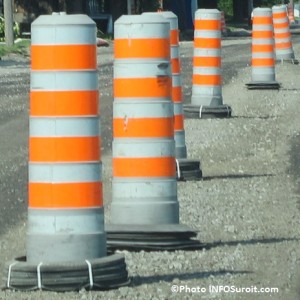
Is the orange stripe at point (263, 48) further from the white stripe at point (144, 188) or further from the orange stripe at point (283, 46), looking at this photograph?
the white stripe at point (144, 188)

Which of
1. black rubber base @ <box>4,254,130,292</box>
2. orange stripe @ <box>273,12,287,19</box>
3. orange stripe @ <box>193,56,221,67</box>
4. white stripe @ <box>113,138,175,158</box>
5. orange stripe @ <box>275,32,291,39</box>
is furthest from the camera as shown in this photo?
orange stripe @ <box>275,32,291,39</box>

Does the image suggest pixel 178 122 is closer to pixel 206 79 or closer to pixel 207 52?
pixel 207 52

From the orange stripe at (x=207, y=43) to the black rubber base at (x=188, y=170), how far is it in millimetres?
4869

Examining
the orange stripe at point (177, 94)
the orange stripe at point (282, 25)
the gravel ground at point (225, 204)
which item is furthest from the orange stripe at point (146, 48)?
the orange stripe at point (282, 25)

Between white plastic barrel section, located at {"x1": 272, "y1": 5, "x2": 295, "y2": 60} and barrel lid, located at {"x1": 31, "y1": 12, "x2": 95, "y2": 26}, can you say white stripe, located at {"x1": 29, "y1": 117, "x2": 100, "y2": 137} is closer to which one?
barrel lid, located at {"x1": 31, "y1": 12, "x2": 95, "y2": 26}

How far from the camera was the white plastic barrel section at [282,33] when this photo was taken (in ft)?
89.7

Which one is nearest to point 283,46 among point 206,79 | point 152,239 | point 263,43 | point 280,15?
point 280,15

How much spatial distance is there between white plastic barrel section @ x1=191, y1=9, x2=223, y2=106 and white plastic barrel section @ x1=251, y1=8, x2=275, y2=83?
4.55 m

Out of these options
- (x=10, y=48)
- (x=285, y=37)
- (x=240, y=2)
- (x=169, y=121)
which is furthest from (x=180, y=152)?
(x=240, y=2)

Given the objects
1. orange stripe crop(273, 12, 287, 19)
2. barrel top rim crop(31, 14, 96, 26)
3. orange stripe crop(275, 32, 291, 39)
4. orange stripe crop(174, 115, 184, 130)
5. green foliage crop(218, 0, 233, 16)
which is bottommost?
green foliage crop(218, 0, 233, 16)

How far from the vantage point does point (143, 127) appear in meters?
8.66

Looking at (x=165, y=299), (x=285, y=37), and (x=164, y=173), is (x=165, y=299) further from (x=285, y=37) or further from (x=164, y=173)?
(x=285, y=37)

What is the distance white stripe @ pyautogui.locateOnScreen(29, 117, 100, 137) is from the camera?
278 inches

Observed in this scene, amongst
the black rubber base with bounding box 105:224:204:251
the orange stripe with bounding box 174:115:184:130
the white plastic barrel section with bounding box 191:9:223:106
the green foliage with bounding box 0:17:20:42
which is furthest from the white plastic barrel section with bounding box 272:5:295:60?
the black rubber base with bounding box 105:224:204:251
